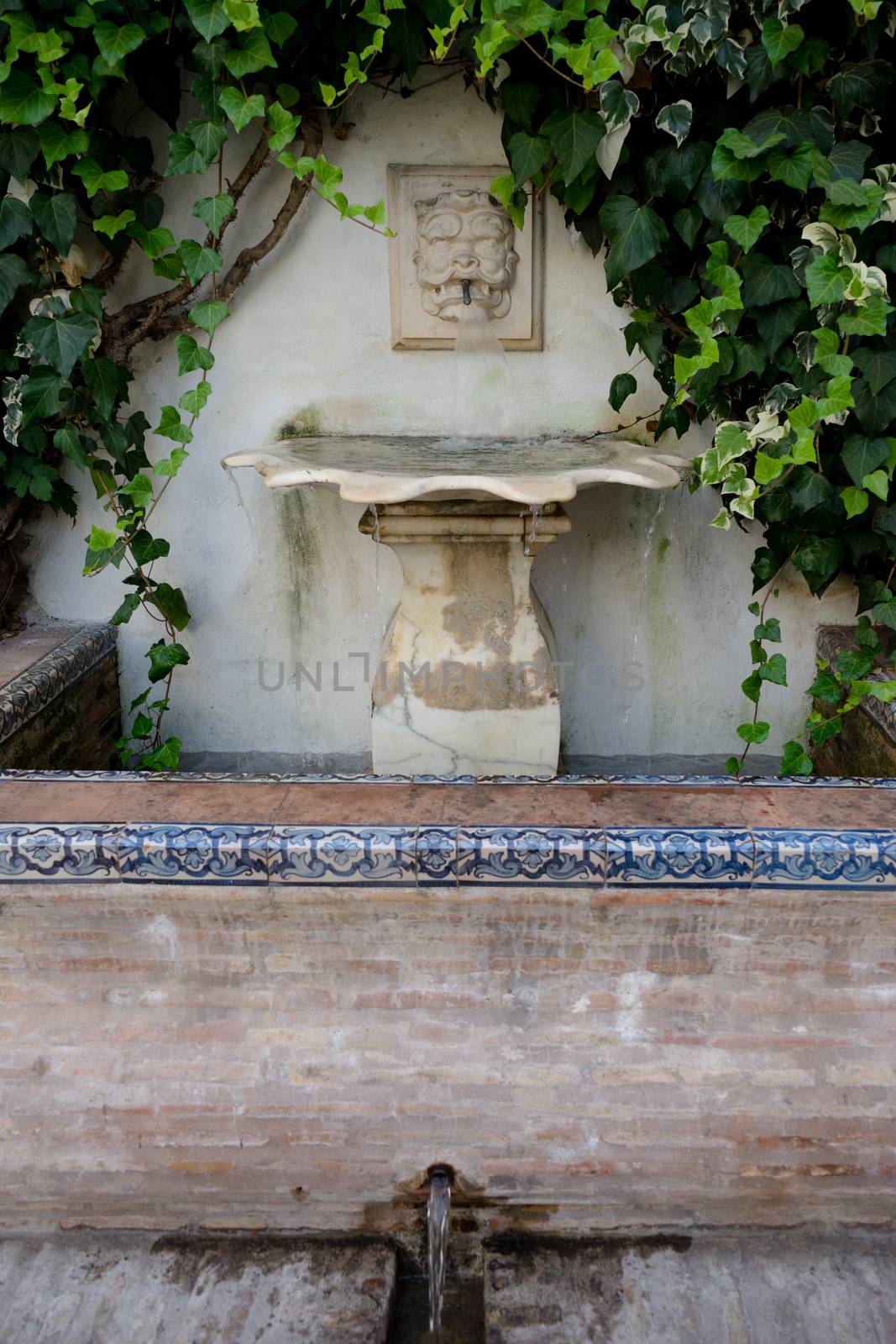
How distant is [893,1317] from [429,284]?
2478 mm

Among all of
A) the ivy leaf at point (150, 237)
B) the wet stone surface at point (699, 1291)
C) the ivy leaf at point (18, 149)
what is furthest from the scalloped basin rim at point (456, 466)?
the wet stone surface at point (699, 1291)

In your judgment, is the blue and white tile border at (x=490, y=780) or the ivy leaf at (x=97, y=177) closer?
the blue and white tile border at (x=490, y=780)

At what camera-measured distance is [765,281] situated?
2387 mm

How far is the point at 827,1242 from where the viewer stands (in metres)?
1.95

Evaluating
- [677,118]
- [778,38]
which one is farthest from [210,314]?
[778,38]

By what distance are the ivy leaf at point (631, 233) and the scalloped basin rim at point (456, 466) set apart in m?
0.45

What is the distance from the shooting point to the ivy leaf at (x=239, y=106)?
2.37 m

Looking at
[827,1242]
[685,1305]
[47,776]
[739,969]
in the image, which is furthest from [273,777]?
[827,1242]

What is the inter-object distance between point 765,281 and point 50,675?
2002mm

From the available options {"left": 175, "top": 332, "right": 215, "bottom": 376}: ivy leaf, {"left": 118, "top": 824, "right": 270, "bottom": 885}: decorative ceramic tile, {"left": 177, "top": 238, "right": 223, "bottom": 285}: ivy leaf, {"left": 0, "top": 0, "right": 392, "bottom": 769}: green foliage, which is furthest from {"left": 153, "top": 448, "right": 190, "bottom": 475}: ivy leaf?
{"left": 118, "top": 824, "right": 270, "bottom": 885}: decorative ceramic tile

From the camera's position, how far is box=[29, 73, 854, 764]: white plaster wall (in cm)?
282

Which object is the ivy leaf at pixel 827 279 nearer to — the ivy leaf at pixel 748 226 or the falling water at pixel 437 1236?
the ivy leaf at pixel 748 226

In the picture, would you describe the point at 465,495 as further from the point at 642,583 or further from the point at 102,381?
the point at 102,381

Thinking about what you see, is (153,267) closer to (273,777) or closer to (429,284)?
(429,284)
